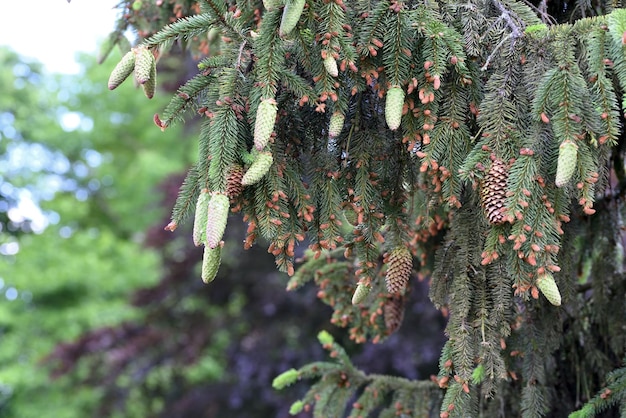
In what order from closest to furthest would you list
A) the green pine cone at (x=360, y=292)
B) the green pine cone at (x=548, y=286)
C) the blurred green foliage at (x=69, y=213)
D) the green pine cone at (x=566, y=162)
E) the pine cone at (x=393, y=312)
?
the green pine cone at (x=566, y=162) < the green pine cone at (x=548, y=286) < the green pine cone at (x=360, y=292) < the pine cone at (x=393, y=312) < the blurred green foliage at (x=69, y=213)

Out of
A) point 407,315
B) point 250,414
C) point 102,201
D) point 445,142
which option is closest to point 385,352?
point 407,315

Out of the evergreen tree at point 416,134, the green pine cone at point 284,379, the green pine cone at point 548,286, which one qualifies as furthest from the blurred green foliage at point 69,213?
the green pine cone at point 548,286

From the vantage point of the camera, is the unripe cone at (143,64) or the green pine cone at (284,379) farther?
the green pine cone at (284,379)

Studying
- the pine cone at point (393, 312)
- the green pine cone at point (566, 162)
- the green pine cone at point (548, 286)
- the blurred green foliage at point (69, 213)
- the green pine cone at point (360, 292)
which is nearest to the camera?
the green pine cone at point (566, 162)

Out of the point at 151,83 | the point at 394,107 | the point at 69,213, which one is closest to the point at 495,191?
the point at 394,107

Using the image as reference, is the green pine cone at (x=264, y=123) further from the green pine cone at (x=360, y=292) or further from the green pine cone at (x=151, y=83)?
the green pine cone at (x=360, y=292)

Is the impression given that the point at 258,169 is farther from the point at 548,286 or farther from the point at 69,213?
the point at 69,213
